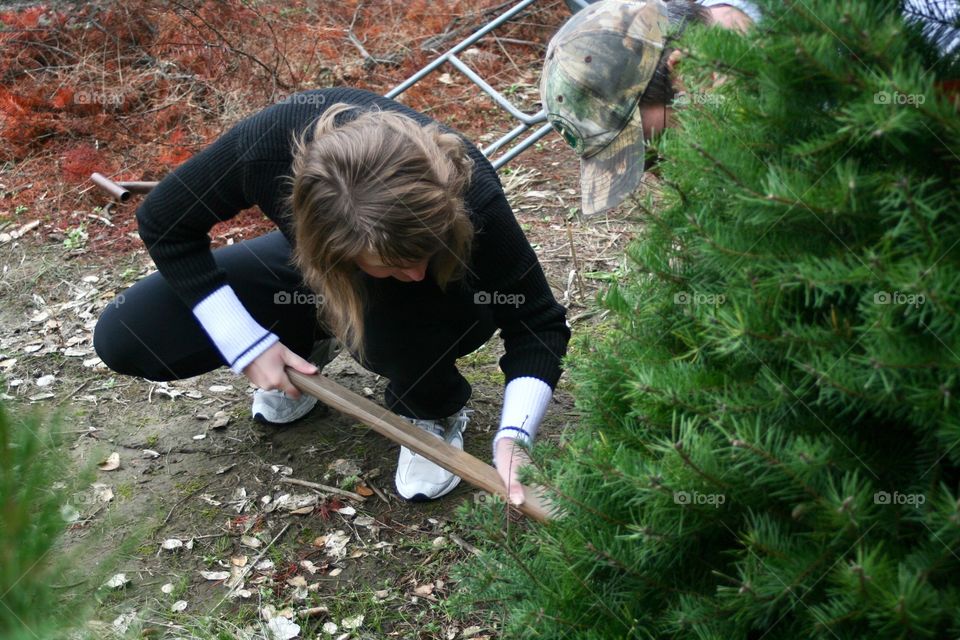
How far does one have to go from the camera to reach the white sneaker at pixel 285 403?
3109mm

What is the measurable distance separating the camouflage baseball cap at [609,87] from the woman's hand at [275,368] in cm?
93

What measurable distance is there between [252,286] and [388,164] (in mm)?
912

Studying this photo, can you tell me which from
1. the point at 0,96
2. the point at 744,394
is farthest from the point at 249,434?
the point at 0,96

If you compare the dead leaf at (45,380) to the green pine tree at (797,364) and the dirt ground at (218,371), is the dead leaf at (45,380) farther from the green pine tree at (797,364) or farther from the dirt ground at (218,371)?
the green pine tree at (797,364)

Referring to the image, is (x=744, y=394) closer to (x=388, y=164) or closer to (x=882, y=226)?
(x=882, y=226)

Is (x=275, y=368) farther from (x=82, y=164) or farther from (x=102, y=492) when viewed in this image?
(x=82, y=164)

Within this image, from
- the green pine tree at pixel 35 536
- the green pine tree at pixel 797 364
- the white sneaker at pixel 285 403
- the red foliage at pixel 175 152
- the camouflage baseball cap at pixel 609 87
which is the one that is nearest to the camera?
the green pine tree at pixel 35 536

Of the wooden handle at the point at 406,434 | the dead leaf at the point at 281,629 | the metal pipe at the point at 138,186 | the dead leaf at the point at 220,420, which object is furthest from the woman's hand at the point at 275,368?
the metal pipe at the point at 138,186

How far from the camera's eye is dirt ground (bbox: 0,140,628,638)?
2486 millimetres

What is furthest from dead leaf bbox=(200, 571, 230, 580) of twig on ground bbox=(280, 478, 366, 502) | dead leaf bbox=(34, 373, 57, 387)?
dead leaf bbox=(34, 373, 57, 387)

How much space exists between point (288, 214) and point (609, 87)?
3.04 feet

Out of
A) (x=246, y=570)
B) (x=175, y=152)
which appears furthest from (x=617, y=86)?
(x=175, y=152)

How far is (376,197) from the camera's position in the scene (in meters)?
1.98

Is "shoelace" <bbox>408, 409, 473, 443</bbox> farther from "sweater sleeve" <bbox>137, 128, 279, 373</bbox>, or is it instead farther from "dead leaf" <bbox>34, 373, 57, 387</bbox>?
"dead leaf" <bbox>34, 373, 57, 387</bbox>
